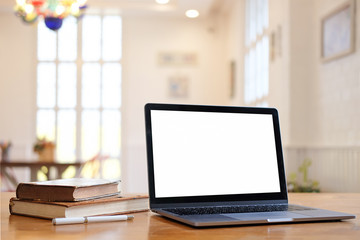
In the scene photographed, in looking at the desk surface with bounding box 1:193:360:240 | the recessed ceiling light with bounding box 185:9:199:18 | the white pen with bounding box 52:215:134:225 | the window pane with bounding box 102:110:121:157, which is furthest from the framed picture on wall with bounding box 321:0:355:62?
the window pane with bounding box 102:110:121:157

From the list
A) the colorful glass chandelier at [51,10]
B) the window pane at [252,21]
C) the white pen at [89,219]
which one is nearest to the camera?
the white pen at [89,219]

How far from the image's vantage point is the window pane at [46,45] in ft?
27.7

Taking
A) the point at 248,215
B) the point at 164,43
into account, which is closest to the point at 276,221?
the point at 248,215

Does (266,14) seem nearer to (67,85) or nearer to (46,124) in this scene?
(67,85)

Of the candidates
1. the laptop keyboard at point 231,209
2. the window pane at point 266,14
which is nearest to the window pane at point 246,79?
the window pane at point 266,14

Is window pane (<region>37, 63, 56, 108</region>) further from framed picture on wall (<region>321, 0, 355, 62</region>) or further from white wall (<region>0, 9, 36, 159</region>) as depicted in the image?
framed picture on wall (<region>321, 0, 355, 62</region>)

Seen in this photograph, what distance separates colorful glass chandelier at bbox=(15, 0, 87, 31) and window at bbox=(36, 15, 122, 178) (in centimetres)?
281

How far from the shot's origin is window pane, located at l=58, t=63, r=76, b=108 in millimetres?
8422

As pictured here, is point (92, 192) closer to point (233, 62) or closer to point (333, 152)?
point (333, 152)

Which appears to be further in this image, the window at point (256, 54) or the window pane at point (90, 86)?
Answer: the window pane at point (90, 86)

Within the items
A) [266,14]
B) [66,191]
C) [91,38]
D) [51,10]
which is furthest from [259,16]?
[66,191]

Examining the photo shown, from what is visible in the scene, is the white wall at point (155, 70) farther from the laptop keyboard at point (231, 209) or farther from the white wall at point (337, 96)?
the laptop keyboard at point (231, 209)

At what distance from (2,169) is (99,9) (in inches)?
121

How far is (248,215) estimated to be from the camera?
1108 millimetres
